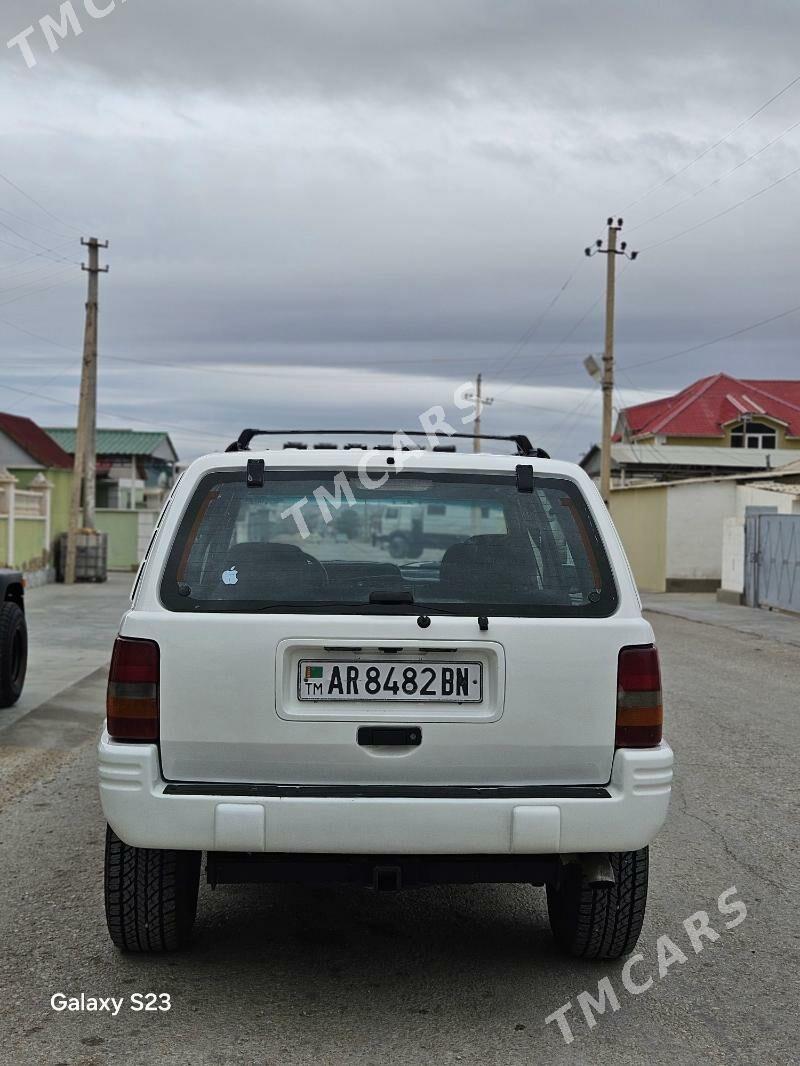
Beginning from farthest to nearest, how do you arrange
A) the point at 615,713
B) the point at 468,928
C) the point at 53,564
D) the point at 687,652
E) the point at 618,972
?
the point at 53,564
the point at 687,652
the point at 468,928
the point at 618,972
the point at 615,713

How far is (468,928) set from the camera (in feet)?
15.9

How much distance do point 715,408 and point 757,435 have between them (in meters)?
2.82

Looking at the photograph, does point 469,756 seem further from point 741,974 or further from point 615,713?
point 741,974

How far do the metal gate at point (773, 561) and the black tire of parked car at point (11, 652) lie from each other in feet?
53.9

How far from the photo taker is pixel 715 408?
59.8m

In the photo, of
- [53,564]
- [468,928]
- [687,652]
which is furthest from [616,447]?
[468,928]

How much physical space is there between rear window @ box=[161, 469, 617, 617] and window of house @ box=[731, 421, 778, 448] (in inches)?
2188

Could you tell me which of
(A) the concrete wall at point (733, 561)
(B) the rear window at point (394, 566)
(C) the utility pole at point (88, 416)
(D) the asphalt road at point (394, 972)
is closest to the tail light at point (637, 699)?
(B) the rear window at point (394, 566)

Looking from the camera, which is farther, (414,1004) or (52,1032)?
(414,1004)

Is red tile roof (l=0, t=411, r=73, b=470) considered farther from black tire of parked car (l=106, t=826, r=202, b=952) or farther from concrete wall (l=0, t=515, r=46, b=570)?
black tire of parked car (l=106, t=826, r=202, b=952)

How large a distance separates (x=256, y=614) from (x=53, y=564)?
1128 inches

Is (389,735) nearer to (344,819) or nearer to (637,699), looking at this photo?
(344,819)

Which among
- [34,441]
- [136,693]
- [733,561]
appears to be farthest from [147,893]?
[34,441]

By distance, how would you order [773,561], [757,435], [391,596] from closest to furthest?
1. [391,596]
2. [773,561]
3. [757,435]
